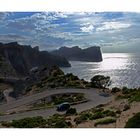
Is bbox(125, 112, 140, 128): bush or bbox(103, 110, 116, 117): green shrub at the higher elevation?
bbox(103, 110, 116, 117): green shrub

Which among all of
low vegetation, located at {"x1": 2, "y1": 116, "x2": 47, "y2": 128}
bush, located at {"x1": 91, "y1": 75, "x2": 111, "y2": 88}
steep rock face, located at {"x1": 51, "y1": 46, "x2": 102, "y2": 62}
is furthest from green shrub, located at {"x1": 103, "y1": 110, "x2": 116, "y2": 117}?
low vegetation, located at {"x1": 2, "y1": 116, "x2": 47, "y2": 128}

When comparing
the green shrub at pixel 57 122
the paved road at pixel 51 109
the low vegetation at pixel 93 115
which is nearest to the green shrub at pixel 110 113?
the low vegetation at pixel 93 115

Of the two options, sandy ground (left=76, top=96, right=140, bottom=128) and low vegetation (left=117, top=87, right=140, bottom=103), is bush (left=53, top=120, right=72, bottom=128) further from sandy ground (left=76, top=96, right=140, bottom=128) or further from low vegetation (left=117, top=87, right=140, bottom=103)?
low vegetation (left=117, top=87, right=140, bottom=103)

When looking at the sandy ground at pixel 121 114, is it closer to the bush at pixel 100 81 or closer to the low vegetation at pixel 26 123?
the bush at pixel 100 81

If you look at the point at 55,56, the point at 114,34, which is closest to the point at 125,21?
the point at 114,34

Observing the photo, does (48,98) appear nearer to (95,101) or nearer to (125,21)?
(95,101)
